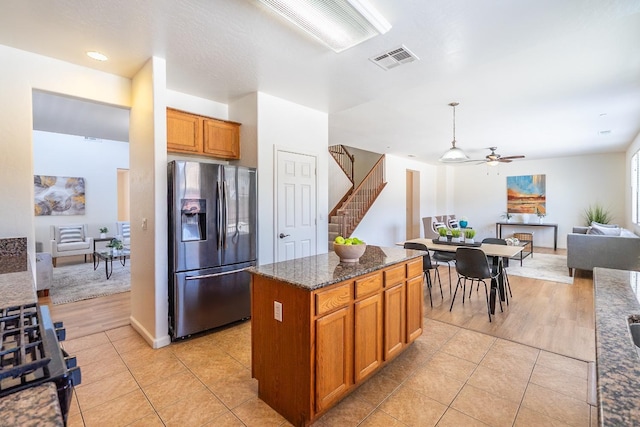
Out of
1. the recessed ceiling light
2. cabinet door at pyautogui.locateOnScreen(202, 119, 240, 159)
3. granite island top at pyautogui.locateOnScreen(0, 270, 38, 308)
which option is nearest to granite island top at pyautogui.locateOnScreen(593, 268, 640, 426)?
granite island top at pyautogui.locateOnScreen(0, 270, 38, 308)

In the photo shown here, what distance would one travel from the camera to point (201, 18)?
222 cm

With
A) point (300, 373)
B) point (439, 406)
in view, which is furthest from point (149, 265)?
point (439, 406)

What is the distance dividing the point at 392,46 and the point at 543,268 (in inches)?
235

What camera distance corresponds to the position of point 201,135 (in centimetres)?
355

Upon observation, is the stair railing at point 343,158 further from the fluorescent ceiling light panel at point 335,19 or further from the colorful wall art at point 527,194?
the fluorescent ceiling light panel at point 335,19

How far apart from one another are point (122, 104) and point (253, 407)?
318 cm

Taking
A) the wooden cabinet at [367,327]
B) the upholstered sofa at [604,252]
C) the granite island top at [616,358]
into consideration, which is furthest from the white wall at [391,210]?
the granite island top at [616,358]

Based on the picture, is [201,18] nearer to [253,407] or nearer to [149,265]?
[149,265]

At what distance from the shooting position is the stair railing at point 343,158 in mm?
8461

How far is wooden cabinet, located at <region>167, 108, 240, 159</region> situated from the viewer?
11.0 ft

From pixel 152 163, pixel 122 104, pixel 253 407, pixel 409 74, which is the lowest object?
pixel 253 407

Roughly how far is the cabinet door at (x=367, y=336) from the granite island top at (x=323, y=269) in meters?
0.23

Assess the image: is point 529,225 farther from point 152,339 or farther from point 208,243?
point 152,339

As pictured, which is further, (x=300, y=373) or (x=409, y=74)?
(x=409, y=74)
